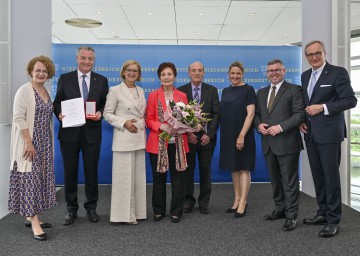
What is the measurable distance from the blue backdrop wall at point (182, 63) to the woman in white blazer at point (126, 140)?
2111 millimetres

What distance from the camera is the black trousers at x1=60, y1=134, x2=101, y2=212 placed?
3.55 meters

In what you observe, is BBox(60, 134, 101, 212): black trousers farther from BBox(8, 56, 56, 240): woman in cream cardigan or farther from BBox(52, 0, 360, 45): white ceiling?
BBox(52, 0, 360, 45): white ceiling

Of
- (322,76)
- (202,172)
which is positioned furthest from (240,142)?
(322,76)

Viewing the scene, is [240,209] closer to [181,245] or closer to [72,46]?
[181,245]

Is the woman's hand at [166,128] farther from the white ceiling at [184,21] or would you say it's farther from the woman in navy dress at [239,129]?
the white ceiling at [184,21]

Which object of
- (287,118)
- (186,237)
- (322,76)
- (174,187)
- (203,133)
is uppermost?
(322,76)

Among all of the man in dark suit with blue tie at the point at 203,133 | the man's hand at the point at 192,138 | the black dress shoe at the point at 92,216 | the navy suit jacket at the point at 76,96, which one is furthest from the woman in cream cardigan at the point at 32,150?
the man in dark suit with blue tie at the point at 203,133

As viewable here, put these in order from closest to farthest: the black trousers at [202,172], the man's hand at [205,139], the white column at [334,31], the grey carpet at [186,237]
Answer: the grey carpet at [186,237]
the man's hand at [205,139]
the black trousers at [202,172]
the white column at [334,31]

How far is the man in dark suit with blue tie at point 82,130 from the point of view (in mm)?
3514

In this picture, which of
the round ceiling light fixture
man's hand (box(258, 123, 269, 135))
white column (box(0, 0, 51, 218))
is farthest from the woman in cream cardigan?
the round ceiling light fixture

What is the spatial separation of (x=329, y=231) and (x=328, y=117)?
3.44 ft

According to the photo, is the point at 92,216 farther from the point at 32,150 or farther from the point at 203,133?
the point at 203,133

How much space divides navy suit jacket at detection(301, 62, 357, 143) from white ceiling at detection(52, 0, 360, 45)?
11.1ft

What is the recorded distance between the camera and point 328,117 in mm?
3148
